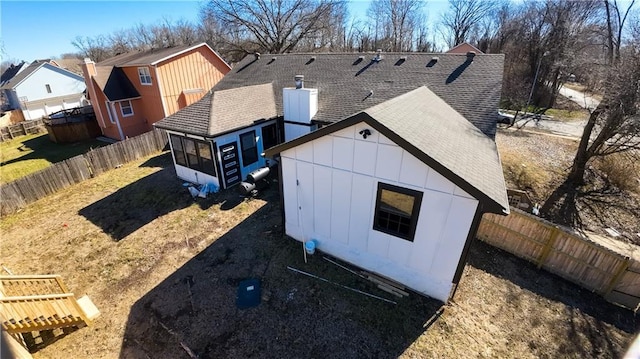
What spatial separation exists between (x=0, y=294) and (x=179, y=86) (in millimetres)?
17991

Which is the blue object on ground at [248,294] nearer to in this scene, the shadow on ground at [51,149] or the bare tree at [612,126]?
the bare tree at [612,126]

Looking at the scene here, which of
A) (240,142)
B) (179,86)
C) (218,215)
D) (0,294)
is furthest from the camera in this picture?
(179,86)

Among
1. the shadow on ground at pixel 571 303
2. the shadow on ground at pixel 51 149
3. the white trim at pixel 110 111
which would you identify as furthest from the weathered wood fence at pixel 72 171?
the shadow on ground at pixel 571 303

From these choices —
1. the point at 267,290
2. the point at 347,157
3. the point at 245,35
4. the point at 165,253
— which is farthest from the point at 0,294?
Result: the point at 245,35

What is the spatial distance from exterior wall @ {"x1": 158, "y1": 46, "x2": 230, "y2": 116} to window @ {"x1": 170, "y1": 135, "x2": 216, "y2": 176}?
8.59m

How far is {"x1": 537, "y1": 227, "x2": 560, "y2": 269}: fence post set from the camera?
7970 mm

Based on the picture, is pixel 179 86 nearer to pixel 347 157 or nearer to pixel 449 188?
pixel 347 157

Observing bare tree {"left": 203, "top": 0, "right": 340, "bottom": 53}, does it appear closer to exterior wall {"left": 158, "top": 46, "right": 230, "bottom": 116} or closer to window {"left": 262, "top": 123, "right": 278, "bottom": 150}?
exterior wall {"left": 158, "top": 46, "right": 230, "bottom": 116}

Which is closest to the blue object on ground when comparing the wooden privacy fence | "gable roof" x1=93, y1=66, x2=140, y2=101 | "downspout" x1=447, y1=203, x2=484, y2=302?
"downspout" x1=447, y1=203, x2=484, y2=302

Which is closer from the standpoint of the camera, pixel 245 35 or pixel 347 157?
pixel 347 157

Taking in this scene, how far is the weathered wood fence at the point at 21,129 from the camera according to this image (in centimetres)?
2398

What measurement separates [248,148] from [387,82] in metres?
7.72

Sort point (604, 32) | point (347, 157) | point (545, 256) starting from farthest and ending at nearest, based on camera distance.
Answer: point (604, 32), point (545, 256), point (347, 157)

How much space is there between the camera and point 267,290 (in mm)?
7496
